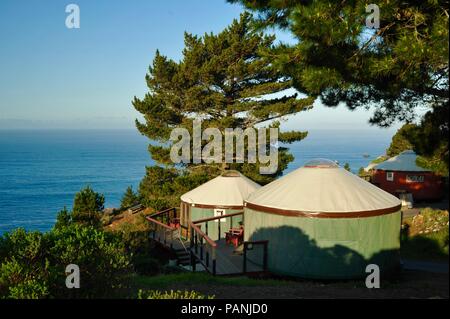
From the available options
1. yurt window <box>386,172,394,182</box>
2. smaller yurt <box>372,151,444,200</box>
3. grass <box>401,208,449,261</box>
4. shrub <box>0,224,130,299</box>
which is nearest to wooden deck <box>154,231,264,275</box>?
shrub <box>0,224,130,299</box>

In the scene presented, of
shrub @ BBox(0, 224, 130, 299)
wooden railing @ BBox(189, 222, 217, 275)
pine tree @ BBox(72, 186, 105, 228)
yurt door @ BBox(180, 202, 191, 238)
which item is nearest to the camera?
shrub @ BBox(0, 224, 130, 299)

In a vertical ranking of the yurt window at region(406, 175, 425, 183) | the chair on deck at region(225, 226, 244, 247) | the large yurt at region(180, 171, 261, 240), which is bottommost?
the chair on deck at region(225, 226, 244, 247)

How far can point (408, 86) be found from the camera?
9133 mm

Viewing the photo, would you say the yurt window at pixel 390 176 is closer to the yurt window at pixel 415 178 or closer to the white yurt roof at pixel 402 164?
the white yurt roof at pixel 402 164

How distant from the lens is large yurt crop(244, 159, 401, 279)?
30.6 ft

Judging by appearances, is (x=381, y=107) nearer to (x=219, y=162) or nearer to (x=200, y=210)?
(x=200, y=210)

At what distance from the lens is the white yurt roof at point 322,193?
952 centimetres

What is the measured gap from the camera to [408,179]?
66.5 feet

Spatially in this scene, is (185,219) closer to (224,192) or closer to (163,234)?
(163,234)

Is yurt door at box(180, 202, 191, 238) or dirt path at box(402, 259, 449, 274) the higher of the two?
yurt door at box(180, 202, 191, 238)

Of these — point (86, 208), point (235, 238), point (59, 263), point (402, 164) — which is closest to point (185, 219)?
point (235, 238)

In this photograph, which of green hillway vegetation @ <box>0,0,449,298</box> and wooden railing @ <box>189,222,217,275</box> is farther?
wooden railing @ <box>189,222,217,275</box>

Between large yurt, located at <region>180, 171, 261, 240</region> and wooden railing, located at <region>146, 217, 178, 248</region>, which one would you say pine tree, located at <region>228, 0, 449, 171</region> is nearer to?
large yurt, located at <region>180, 171, 261, 240</region>

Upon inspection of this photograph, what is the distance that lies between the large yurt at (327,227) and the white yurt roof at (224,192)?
4.31 meters
